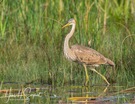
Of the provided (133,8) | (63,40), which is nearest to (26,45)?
(63,40)

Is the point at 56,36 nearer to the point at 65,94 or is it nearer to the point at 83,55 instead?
the point at 83,55

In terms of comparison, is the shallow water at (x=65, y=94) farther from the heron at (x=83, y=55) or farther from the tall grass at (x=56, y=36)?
the heron at (x=83, y=55)

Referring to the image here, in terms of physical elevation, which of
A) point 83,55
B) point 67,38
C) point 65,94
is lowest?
point 65,94

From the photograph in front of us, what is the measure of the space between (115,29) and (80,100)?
3777 mm

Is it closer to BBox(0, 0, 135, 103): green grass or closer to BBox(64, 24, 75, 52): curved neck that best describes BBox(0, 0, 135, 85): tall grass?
BBox(0, 0, 135, 103): green grass

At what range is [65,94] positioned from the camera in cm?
795

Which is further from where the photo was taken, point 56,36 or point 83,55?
point 56,36

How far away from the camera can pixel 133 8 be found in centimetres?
1164

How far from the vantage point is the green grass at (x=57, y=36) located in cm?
916

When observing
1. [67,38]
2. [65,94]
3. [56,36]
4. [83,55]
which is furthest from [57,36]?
[65,94]

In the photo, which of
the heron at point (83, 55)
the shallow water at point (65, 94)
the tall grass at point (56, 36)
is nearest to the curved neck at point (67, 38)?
the heron at point (83, 55)

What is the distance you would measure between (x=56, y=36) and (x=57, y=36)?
0.03m

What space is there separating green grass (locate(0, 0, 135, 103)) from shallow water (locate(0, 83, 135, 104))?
34 cm

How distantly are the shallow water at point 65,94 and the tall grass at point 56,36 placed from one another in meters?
0.37
